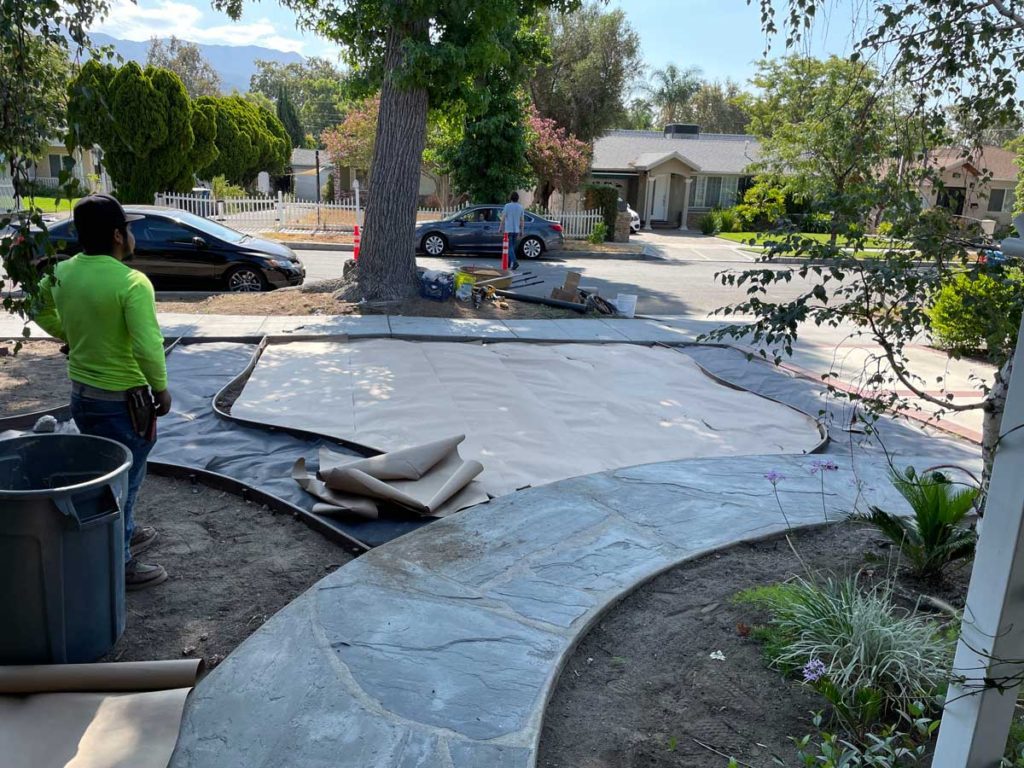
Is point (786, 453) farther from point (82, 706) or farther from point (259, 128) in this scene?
point (259, 128)

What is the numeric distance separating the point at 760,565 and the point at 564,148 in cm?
2510

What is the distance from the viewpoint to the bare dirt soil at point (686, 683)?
2.73m

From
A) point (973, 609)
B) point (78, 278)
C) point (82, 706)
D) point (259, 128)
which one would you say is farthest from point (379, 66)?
point (259, 128)

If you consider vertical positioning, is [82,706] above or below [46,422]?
below

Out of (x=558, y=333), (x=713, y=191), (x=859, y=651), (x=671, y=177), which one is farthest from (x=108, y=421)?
(x=713, y=191)

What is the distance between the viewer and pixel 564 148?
27547 mm

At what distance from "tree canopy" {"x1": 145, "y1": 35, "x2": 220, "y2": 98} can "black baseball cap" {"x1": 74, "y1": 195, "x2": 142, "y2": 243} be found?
73.7 meters

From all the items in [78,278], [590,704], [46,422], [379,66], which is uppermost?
[379,66]

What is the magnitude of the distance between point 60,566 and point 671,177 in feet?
129

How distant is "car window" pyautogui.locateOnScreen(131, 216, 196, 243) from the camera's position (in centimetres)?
1285

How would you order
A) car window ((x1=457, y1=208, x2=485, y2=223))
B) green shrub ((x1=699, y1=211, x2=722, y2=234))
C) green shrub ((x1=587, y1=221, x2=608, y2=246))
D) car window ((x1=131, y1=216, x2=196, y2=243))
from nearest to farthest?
car window ((x1=131, y1=216, x2=196, y2=243))
car window ((x1=457, y1=208, x2=485, y2=223))
green shrub ((x1=587, y1=221, x2=608, y2=246))
green shrub ((x1=699, y1=211, x2=722, y2=234))

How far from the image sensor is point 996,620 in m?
2.01

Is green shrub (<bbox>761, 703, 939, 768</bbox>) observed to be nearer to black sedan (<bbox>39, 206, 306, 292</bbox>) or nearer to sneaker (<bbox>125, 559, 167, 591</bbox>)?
sneaker (<bbox>125, 559, 167, 591</bbox>)

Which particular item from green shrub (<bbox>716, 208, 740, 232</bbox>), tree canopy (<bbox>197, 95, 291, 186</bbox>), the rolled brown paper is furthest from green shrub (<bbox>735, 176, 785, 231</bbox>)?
tree canopy (<bbox>197, 95, 291, 186</bbox>)
